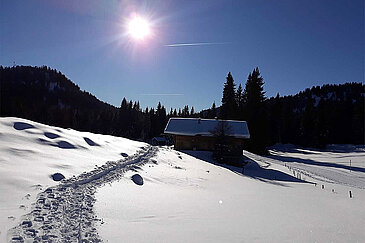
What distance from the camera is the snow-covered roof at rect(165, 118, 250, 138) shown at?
3059 centimetres

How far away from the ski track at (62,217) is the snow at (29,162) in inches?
8.2

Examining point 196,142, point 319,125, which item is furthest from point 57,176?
point 319,125

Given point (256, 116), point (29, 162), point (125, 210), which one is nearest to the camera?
point (125, 210)

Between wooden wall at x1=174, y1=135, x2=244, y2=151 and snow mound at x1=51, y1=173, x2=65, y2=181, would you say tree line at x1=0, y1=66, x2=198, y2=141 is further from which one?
snow mound at x1=51, y1=173, x2=65, y2=181

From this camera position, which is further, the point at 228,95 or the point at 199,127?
the point at 228,95

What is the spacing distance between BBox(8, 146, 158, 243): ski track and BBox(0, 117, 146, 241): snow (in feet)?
0.68

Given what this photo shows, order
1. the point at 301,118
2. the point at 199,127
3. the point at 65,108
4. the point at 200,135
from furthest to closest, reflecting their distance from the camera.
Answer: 1. the point at 65,108
2. the point at 301,118
3. the point at 199,127
4. the point at 200,135

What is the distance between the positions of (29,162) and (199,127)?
26317 mm

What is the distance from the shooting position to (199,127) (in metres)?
32.6

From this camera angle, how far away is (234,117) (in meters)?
46.6

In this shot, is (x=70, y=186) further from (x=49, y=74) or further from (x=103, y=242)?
(x=49, y=74)

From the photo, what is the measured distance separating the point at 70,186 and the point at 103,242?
3.49 meters

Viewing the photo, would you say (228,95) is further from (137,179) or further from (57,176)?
(57,176)

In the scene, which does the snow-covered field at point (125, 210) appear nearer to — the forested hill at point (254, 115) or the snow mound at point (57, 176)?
the snow mound at point (57, 176)
